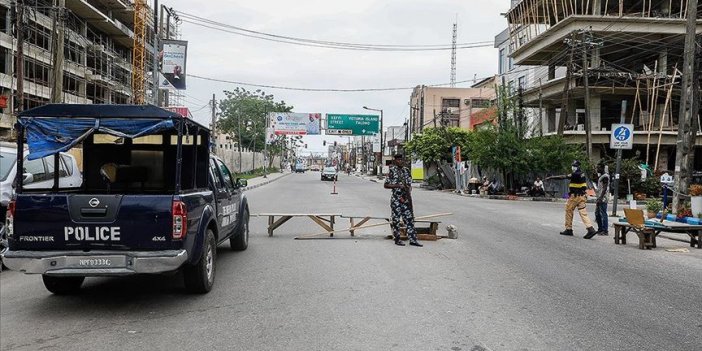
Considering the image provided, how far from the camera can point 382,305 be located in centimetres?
621

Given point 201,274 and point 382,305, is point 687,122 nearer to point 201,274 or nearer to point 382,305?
point 382,305

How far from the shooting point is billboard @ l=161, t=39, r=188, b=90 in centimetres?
2358

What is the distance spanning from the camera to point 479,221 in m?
16.2

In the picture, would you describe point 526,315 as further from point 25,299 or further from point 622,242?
point 622,242

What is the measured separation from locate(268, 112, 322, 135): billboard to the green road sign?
1.26 metres

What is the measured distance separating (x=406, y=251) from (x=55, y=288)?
18.5 feet

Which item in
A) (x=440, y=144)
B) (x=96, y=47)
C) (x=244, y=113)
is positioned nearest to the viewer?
(x=440, y=144)

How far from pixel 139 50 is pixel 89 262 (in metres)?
44.8

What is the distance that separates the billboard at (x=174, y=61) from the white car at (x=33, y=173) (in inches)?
580

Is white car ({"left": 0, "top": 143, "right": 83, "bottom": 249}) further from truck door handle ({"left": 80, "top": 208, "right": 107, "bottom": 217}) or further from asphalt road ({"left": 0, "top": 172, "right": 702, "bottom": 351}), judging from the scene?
truck door handle ({"left": 80, "top": 208, "right": 107, "bottom": 217})

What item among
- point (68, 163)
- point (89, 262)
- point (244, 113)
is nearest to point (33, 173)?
point (68, 163)

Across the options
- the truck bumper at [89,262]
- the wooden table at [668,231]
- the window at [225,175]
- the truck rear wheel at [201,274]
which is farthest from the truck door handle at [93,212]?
the wooden table at [668,231]

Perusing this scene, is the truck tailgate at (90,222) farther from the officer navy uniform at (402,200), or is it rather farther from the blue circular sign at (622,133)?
the blue circular sign at (622,133)

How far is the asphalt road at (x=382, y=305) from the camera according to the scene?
5012 millimetres
